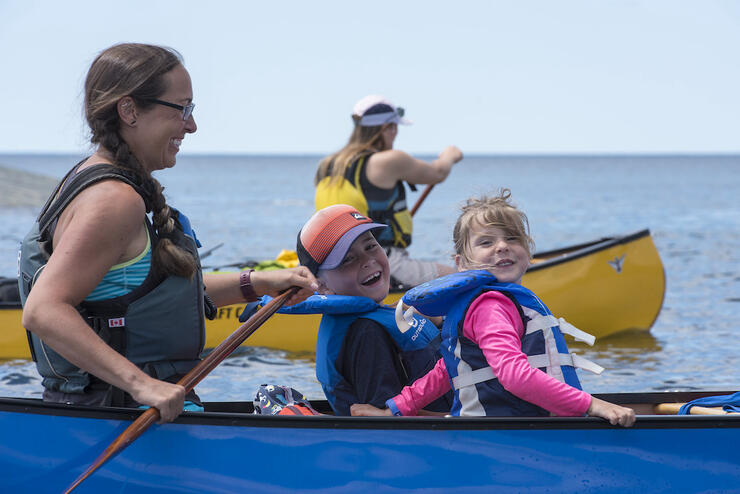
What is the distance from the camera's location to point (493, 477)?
295cm

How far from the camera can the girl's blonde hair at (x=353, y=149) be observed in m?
6.95

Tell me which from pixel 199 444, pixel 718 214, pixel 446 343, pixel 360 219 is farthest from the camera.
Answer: pixel 718 214

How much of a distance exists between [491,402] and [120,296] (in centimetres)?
122

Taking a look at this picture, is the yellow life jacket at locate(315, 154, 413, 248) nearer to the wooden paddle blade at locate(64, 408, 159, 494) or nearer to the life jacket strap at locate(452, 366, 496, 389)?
the life jacket strap at locate(452, 366, 496, 389)

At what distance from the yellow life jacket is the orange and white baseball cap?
129 inches

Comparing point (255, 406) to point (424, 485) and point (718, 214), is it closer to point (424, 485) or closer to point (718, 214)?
point (424, 485)

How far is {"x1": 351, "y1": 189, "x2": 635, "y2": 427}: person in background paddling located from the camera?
2.93m

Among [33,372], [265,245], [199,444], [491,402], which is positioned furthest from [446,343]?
[265,245]

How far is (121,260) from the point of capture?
2.74m

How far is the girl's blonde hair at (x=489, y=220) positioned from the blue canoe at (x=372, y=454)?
0.65m

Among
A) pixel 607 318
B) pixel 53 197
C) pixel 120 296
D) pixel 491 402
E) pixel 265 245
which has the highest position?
pixel 53 197

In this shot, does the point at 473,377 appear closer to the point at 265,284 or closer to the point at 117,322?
the point at 265,284

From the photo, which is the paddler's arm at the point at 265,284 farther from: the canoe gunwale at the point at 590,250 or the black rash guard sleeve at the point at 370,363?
the canoe gunwale at the point at 590,250

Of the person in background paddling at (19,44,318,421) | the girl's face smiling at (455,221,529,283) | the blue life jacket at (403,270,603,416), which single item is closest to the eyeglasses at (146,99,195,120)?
the person in background paddling at (19,44,318,421)
